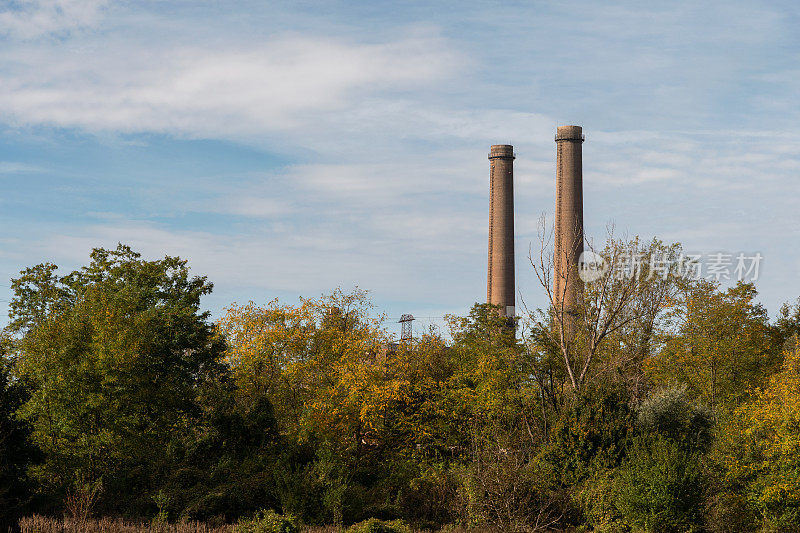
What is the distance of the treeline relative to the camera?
23609 millimetres

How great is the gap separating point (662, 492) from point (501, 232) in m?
48.8

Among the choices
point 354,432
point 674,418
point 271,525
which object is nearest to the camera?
point 271,525

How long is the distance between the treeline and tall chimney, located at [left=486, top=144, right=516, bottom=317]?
33.8 metres

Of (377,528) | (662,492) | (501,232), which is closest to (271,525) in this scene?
(377,528)

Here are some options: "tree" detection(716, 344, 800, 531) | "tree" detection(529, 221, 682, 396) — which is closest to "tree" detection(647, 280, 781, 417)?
"tree" detection(529, 221, 682, 396)

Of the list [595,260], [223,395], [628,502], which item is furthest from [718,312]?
[223,395]

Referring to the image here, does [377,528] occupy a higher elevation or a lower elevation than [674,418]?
lower

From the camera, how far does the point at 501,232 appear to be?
231ft

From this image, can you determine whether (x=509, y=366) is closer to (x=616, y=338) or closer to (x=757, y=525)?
(x=757, y=525)

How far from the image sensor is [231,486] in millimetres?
26453

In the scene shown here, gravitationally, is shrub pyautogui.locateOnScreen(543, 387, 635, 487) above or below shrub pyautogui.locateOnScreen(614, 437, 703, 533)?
above

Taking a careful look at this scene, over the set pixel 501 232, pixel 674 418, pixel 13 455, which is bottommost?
pixel 13 455

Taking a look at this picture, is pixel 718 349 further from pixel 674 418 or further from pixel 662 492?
pixel 662 492

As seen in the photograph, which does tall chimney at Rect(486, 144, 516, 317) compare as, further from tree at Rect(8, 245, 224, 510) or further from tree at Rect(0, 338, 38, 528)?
tree at Rect(0, 338, 38, 528)
